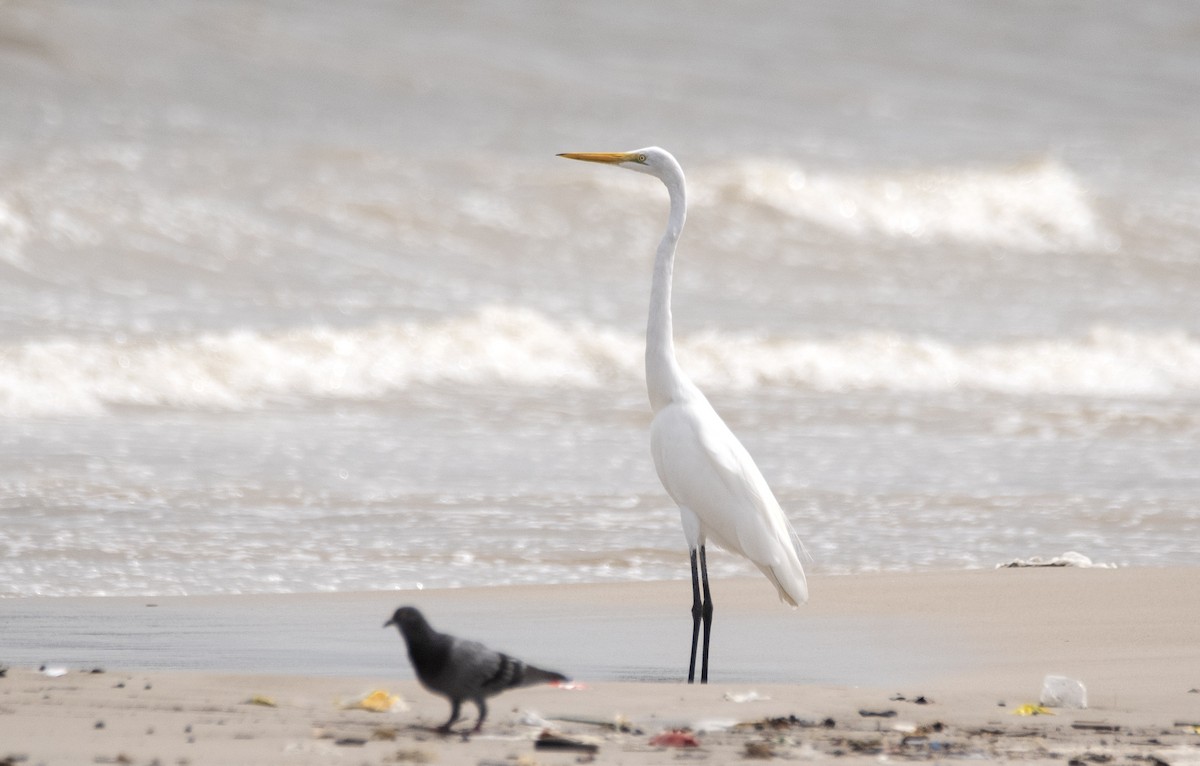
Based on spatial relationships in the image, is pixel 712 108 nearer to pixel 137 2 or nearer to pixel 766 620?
pixel 137 2

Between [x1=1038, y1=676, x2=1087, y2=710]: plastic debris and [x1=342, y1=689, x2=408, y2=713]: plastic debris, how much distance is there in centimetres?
155

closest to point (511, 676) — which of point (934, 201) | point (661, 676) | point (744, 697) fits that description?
point (744, 697)

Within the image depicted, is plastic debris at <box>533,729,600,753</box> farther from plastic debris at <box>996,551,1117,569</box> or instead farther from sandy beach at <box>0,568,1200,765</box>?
plastic debris at <box>996,551,1117,569</box>

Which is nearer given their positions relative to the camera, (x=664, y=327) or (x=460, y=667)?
(x=460, y=667)

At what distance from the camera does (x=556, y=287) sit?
1488cm

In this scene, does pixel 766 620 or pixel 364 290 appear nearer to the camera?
pixel 766 620

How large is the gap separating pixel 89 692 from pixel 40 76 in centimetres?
1575

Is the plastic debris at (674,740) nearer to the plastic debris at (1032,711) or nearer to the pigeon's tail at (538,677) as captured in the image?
the pigeon's tail at (538,677)

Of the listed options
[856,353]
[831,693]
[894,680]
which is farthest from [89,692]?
[856,353]

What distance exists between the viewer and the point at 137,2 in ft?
67.7

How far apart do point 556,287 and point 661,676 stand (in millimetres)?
10703

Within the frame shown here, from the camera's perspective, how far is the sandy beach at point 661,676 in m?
3.14

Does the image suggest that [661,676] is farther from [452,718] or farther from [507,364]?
[507,364]

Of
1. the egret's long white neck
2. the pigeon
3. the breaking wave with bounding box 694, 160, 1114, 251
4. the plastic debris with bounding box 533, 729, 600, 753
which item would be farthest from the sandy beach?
the breaking wave with bounding box 694, 160, 1114, 251
